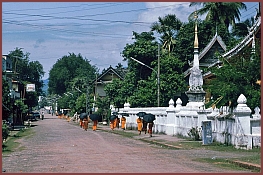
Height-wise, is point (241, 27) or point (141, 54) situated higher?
point (241, 27)

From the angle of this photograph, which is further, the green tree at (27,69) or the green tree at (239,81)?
the green tree at (27,69)

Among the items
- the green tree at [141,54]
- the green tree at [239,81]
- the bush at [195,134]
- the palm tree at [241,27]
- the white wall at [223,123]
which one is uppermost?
the palm tree at [241,27]

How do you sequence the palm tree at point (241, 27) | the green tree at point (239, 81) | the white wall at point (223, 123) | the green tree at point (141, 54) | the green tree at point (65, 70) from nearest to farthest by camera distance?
the white wall at point (223, 123)
the green tree at point (239, 81)
the green tree at point (141, 54)
the palm tree at point (241, 27)
the green tree at point (65, 70)

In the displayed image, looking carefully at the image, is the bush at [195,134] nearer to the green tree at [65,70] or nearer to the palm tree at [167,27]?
the palm tree at [167,27]

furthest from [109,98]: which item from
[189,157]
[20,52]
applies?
[20,52]

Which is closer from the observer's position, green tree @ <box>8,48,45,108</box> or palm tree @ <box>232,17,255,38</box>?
palm tree @ <box>232,17,255,38</box>

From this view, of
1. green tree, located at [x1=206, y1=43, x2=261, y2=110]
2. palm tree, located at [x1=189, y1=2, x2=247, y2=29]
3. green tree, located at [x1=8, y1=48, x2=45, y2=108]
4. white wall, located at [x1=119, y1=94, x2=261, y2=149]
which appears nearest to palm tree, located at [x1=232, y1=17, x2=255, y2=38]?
palm tree, located at [x1=189, y1=2, x2=247, y2=29]

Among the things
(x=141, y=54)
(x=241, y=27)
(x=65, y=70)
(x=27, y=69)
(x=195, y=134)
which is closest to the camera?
(x=195, y=134)

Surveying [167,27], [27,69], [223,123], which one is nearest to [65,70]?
[27,69]

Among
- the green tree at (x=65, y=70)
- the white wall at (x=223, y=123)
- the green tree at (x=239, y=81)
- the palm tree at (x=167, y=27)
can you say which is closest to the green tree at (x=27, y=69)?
the green tree at (x=65, y=70)

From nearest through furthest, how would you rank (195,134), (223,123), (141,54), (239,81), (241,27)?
1. (239,81)
2. (223,123)
3. (195,134)
4. (141,54)
5. (241,27)

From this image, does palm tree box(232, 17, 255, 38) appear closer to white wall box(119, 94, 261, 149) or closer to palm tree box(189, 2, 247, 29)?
palm tree box(189, 2, 247, 29)

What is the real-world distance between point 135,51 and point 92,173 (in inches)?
1776

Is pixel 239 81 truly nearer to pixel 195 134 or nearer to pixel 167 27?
pixel 195 134
